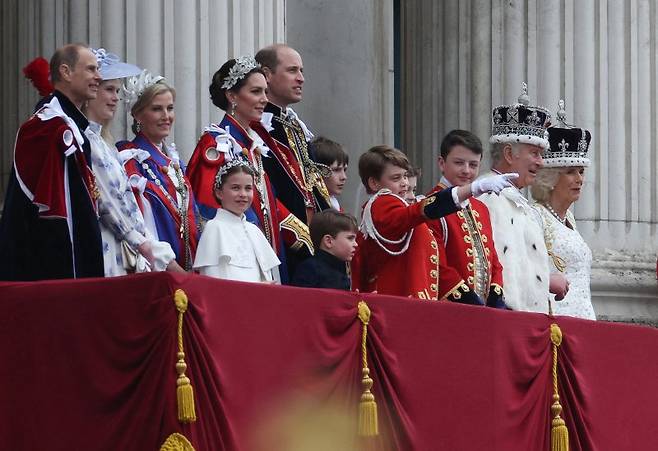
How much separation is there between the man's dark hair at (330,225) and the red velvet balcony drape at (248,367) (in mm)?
804

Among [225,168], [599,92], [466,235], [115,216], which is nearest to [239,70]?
[225,168]

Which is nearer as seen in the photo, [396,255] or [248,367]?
[248,367]

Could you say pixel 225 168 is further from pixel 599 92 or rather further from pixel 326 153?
pixel 599 92

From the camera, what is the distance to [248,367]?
26.7 feet

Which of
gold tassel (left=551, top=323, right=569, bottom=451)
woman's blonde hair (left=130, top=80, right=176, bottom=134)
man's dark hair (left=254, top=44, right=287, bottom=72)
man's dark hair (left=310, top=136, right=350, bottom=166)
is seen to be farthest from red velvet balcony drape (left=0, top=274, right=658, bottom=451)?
man's dark hair (left=254, top=44, right=287, bottom=72)

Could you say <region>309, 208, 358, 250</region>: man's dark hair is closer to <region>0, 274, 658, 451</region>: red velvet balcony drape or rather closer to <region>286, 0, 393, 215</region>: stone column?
<region>0, 274, 658, 451</region>: red velvet balcony drape

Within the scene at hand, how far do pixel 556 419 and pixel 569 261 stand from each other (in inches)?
83.9

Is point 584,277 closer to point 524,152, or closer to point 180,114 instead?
point 524,152

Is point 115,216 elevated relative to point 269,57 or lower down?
lower down

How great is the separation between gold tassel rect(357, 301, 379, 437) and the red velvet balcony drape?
31 millimetres

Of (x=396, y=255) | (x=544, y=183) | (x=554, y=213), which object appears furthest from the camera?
(x=544, y=183)

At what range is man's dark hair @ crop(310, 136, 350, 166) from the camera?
1141 centimetres

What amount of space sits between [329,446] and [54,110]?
1987 millimetres

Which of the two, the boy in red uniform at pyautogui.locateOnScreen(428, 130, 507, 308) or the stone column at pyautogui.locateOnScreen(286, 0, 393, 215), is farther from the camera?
the stone column at pyautogui.locateOnScreen(286, 0, 393, 215)
